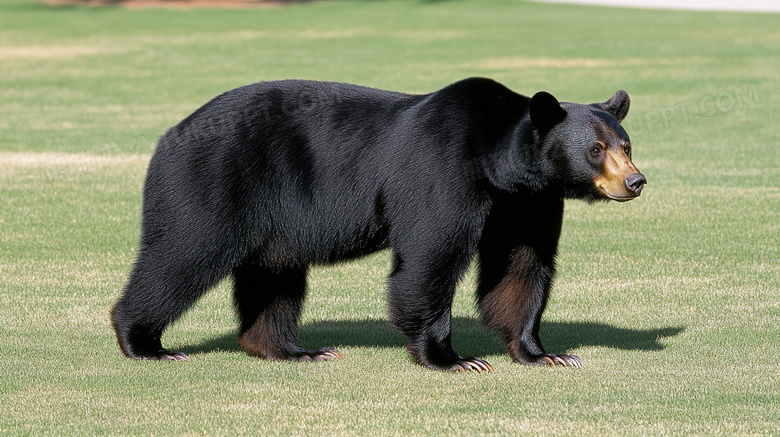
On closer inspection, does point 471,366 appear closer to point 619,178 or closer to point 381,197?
point 381,197

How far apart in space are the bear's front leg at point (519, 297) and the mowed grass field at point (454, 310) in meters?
0.18

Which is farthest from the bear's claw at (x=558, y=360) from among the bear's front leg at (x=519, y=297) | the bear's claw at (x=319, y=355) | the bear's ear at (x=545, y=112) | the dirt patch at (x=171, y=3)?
the dirt patch at (x=171, y=3)

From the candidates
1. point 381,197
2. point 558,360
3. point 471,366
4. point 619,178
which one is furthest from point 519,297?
point 619,178

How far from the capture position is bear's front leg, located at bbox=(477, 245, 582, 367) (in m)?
6.79

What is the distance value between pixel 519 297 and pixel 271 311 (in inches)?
63.3

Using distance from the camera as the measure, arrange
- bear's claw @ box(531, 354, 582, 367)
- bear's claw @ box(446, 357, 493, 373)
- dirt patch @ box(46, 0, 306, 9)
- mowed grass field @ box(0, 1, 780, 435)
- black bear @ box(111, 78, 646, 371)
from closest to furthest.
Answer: mowed grass field @ box(0, 1, 780, 435), black bear @ box(111, 78, 646, 371), bear's claw @ box(446, 357, 493, 373), bear's claw @ box(531, 354, 582, 367), dirt patch @ box(46, 0, 306, 9)

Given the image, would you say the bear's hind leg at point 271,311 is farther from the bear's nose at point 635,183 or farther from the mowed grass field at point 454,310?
the bear's nose at point 635,183

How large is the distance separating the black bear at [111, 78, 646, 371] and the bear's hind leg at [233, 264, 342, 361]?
188 millimetres

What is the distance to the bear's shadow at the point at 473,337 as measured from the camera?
731 cm

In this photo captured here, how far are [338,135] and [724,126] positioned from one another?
1321 centimetres

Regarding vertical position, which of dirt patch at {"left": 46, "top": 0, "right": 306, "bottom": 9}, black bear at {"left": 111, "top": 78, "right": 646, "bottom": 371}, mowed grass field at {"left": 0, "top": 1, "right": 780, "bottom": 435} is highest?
black bear at {"left": 111, "top": 78, "right": 646, "bottom": 371}

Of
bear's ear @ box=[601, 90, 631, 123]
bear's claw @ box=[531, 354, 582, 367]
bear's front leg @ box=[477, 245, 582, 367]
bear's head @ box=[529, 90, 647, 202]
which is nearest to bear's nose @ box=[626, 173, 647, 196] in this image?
bear's head @ box=[529, 90, 647, 202]

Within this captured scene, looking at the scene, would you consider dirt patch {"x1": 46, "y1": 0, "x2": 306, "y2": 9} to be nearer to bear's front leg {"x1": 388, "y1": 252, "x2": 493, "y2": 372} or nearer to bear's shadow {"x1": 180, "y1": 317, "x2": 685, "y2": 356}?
bear's shadow {"x1": 180, "y1": 317, "x2": 685, "y2": 356}

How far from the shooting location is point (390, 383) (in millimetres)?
6266
